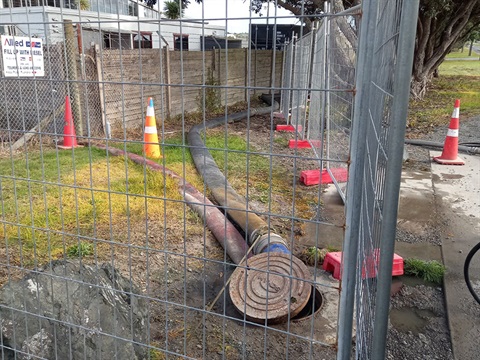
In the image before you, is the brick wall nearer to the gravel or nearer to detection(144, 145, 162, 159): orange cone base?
detection(144, 145, 162, 159): orange cone base

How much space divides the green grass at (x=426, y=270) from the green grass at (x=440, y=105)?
6655mm

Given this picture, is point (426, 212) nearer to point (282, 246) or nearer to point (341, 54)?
point (341, 54)

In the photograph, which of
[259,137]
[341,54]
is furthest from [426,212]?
[259,137]

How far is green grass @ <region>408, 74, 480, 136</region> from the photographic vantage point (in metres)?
11.2

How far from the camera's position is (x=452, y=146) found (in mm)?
7254

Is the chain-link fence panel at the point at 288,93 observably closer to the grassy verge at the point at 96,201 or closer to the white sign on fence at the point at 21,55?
the grassy verge at the point at 96,201

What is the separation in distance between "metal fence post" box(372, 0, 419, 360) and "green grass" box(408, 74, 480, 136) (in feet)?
31.5

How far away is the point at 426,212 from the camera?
505cm

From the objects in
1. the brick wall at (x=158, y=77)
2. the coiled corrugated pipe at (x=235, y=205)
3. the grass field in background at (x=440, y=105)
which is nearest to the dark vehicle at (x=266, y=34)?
the coiled corrugated pipe at (x=235, y=205)

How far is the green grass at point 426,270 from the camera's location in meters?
3.61

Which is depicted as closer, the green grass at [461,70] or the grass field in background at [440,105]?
the grass field in background at [440,105]

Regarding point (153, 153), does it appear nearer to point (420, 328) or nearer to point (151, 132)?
point (151, 132)

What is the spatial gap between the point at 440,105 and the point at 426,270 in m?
12.1

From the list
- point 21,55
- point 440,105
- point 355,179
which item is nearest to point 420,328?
point 355,179
